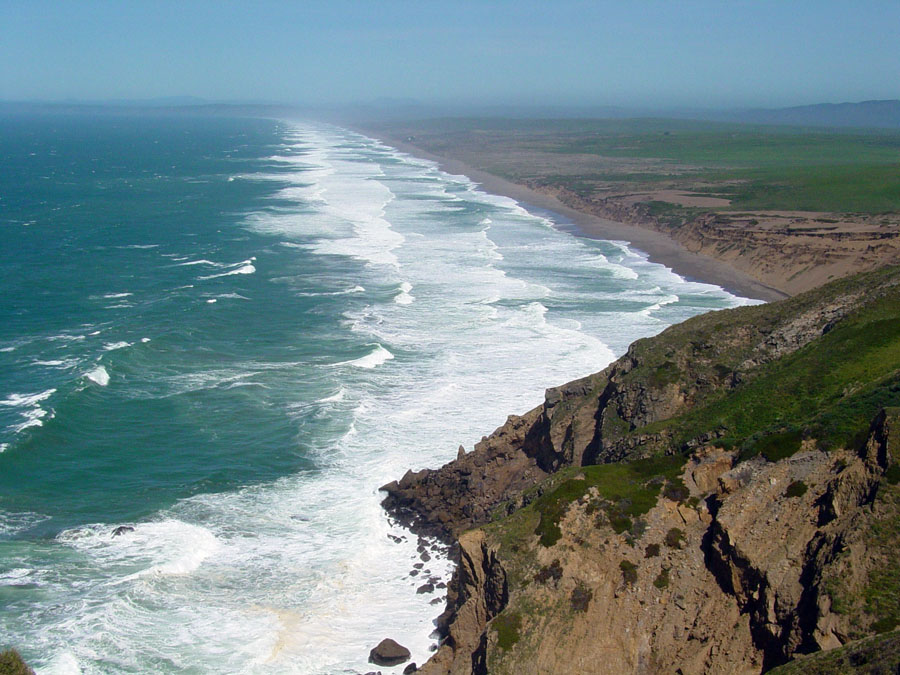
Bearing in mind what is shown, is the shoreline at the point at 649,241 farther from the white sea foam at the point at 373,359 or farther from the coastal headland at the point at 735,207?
the white sea foam at the point at 373,359

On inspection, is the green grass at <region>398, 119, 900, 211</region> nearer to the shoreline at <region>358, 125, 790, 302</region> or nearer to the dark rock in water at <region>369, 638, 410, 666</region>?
the shoreline at <region>358, 125, 790, 302</region>

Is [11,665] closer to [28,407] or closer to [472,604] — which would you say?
[472,604]

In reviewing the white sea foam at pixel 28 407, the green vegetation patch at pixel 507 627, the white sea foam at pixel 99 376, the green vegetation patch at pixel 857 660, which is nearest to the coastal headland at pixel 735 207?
the white sea foam at pixel 99 376

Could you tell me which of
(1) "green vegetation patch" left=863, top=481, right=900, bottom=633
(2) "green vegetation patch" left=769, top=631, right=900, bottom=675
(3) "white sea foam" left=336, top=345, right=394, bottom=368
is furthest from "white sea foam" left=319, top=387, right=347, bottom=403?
(2) "green vegetation patch" left=769, top=631, right=900, bottom=675

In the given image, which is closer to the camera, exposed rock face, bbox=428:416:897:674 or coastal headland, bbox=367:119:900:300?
exposed rock face, bbox=428:416:897:674

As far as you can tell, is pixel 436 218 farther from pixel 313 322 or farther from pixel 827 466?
pixel 827 466

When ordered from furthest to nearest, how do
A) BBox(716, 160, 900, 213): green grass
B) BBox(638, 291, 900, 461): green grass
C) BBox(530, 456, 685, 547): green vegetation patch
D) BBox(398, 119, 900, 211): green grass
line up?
1. BBox(398, 119, 900, 211): green grass
2. BBox(716, 160, 900, 213): green grass
3. BBox(530, 456, 685, 547): green vegetation patch
4. BBox(638, 291, 900, 461): green grass

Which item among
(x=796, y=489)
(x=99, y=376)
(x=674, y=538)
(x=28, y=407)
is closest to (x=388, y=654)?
(x=674, y=538)
